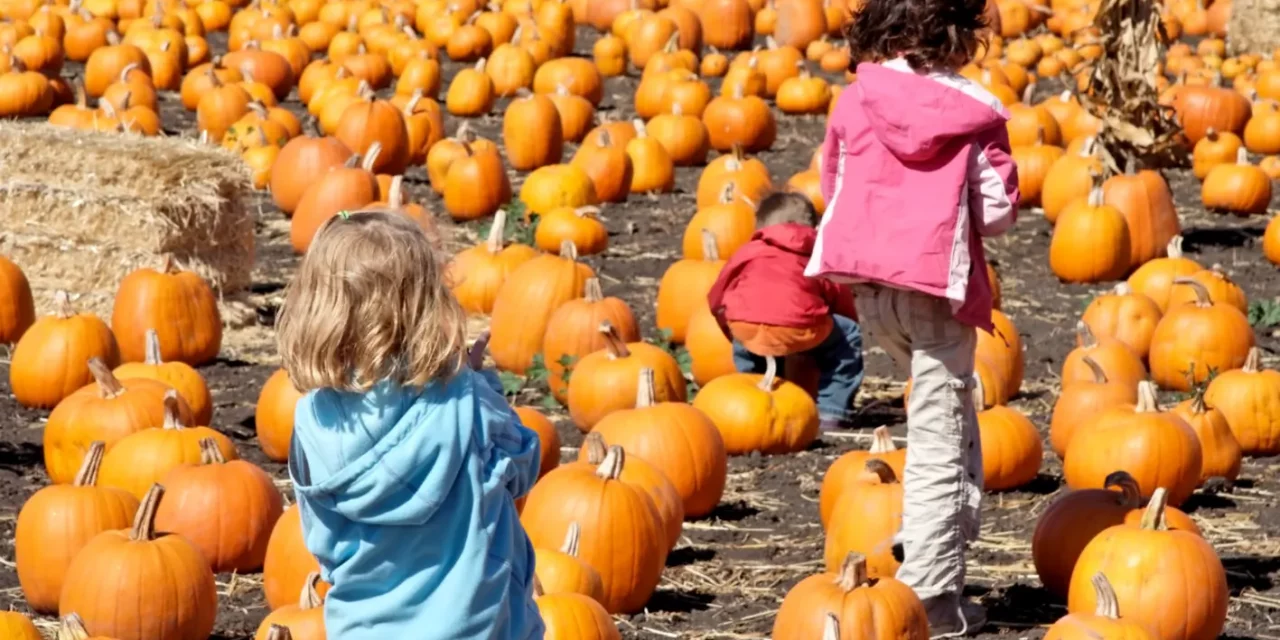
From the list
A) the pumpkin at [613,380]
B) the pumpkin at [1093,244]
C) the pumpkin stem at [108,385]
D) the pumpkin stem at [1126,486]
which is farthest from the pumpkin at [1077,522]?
the pumpkin at [1093,244]

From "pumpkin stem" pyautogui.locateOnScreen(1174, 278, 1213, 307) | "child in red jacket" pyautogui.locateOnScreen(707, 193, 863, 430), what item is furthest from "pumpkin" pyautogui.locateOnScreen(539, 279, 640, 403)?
"pumpkin stem" pyautogui.locateOnScreen(1174, 278, 1213, 307)

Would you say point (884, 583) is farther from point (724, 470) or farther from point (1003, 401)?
point (1003, 401)

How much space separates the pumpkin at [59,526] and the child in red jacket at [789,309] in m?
2.80

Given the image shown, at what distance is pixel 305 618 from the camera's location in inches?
173

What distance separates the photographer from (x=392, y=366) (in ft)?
10.9

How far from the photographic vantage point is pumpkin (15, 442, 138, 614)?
542cm

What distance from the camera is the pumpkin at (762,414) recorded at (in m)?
7.05

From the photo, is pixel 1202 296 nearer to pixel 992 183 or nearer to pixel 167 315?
pixel 992 183

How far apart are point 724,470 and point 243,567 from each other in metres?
1.70

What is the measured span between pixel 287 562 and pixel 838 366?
3.15m

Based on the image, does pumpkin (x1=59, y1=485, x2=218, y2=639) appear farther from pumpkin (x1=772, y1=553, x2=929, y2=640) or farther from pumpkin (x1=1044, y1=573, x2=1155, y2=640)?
pumpkin (x1=1044, y1=573, x2=1155, y2=640)

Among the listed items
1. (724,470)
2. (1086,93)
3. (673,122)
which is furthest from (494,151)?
(724,470)

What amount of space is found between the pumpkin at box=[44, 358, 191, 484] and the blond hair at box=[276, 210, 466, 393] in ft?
10.6

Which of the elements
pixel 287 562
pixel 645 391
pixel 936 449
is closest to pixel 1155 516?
pixel 936 449
